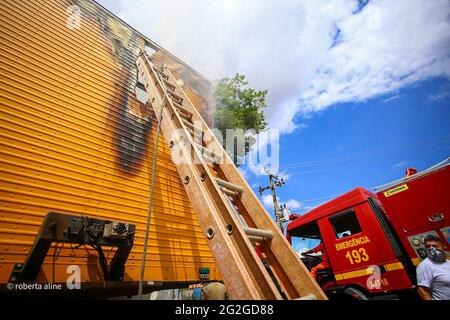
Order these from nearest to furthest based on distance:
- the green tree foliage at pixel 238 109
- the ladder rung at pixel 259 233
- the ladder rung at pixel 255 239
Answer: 1. the ladder rung at pixel 259 233
2. the ladder rung at pixel 255 239
3. the green tree foliage at pixel 238 109

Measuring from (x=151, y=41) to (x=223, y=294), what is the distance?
768cm

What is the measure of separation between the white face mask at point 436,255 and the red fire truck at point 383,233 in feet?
1.41

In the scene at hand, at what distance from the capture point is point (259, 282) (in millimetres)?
1817

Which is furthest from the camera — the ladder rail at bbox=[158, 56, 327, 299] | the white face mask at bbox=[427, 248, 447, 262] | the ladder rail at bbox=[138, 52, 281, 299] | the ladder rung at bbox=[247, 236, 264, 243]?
the white face mask at bbox=[427, 248, 447, 262]

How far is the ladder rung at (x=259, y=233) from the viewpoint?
2266 mm

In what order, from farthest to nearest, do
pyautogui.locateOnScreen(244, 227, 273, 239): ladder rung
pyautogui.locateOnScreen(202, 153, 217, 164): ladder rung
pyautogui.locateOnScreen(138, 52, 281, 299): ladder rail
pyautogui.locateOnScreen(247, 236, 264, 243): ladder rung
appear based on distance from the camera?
1. pyautogui.locateOnScreen(202, 153, 217, 164): ladder rung
2. pyautogui.locateOnScreen(247, 236, 264, 243): ladder rung
3. pyautogui.locateOnScreen(244, 227, 273, 239): ladder rung
4. pyautogui.locateOnScreen(138, 52, 281, 299): ladder rail

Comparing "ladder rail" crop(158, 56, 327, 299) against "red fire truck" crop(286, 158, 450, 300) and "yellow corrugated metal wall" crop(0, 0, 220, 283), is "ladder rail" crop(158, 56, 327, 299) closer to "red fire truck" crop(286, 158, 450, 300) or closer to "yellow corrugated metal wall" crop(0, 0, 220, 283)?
"yellow corrugated metal wall" crop(0, 0, 220, 283)

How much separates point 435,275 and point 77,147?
6.05 metres

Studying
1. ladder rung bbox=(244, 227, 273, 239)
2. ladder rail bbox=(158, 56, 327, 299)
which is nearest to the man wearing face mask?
ladder rail bbox=(158, 56, 327, 299)

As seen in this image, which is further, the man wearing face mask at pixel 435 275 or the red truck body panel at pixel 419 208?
the red truck body panel at pixel 419 208

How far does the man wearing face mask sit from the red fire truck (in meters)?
0.43

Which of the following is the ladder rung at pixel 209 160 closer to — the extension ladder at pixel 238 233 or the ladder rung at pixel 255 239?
the extension ladder at pixel 238 233

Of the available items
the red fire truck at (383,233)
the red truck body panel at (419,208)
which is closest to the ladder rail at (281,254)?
the red fire truck at (383,233)

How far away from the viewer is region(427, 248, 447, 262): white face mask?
3.31 m
